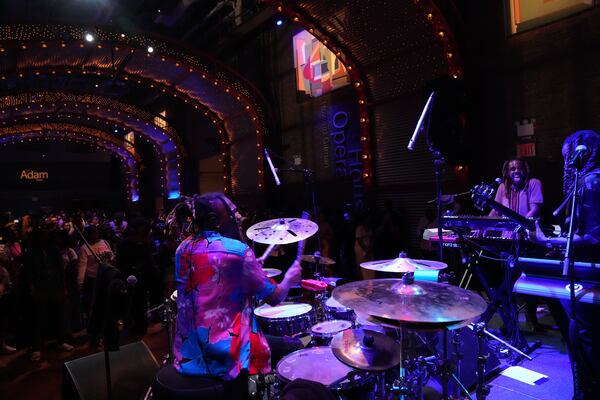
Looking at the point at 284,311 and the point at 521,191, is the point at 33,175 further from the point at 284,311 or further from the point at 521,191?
the point at 521,191

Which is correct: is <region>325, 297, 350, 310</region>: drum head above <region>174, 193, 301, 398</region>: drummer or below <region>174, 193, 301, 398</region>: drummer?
below

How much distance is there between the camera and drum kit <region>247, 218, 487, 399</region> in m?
2.29

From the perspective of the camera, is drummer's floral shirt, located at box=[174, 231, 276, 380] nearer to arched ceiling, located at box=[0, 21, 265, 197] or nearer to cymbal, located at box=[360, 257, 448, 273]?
cymbal, located at box=[360, 257, 448, 273]

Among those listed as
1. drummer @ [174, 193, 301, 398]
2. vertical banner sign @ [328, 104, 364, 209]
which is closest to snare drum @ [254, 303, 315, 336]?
drummer @ [174, 193, 301, 398]

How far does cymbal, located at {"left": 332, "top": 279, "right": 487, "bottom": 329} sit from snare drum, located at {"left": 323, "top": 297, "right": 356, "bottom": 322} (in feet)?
3.83

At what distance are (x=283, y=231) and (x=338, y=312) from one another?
1.02 metres

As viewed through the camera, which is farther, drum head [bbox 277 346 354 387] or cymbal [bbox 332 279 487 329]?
drum head [bbox 277 346 354 387]

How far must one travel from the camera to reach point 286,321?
371cm

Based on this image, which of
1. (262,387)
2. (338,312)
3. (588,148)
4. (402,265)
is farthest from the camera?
(338,312)

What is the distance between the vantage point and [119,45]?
974 cm

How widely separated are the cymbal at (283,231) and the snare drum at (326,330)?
81cm

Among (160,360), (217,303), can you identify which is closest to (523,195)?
(217,303)

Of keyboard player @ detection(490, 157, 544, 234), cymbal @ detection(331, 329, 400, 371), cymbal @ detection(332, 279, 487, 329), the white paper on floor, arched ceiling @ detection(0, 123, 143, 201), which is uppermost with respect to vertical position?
arched ceiling @ detection(0, 123, 143, 201)

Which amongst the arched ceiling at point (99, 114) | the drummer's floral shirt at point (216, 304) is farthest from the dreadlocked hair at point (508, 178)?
the arched ceiling at point (99, 114)
